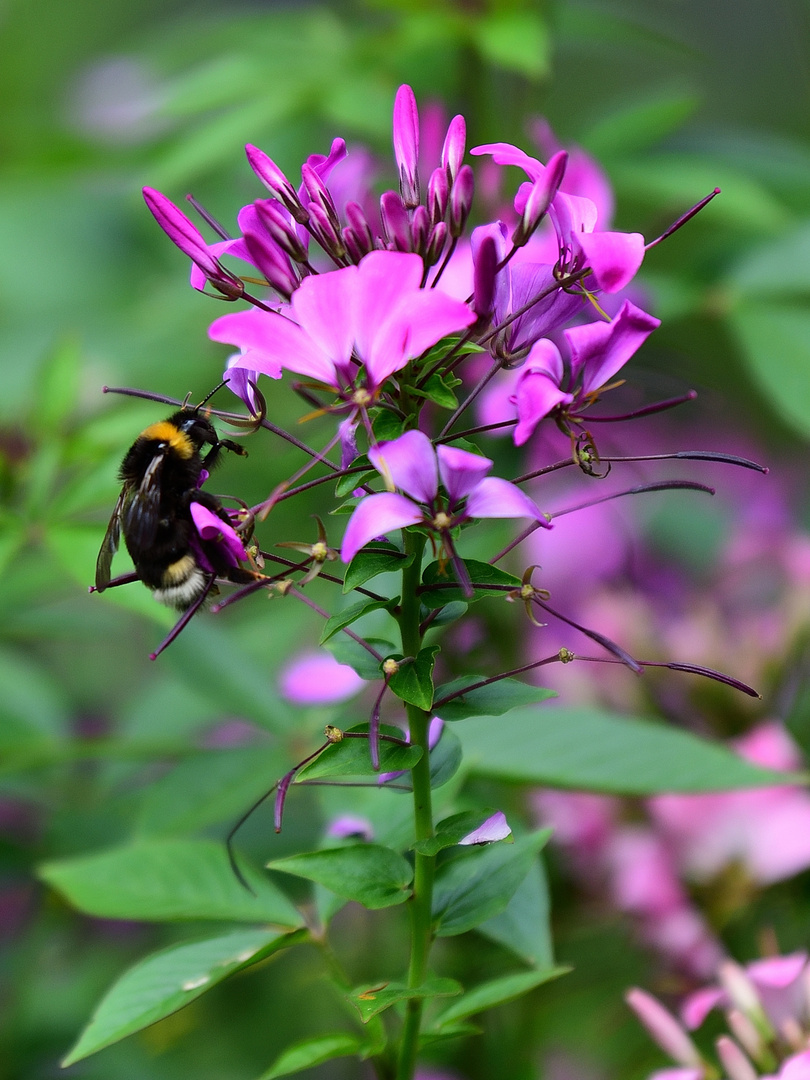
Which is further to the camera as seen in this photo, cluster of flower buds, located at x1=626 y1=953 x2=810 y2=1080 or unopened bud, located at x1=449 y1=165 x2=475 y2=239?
cluster of flower buds, located at x1=626 y1=953 x2=810 y2=1080

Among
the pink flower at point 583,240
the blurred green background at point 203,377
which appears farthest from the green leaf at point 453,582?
the blurred green background at point 203,377

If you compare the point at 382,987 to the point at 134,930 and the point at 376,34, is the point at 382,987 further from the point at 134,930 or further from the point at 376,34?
the point at 376,34

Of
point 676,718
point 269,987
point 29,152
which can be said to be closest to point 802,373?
point 676,718

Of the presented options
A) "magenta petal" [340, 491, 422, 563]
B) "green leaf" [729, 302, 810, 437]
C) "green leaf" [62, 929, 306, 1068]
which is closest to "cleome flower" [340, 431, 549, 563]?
"magenta petal" [340, 491, 422, 563]

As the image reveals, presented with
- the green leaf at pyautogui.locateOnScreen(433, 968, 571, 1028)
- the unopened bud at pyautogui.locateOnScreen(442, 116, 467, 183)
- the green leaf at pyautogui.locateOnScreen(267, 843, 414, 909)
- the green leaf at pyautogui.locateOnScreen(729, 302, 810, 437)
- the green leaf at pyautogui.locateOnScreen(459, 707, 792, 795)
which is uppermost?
the unopened bud at pyautogui.locateOnScreen(442, 116, 467, 183)

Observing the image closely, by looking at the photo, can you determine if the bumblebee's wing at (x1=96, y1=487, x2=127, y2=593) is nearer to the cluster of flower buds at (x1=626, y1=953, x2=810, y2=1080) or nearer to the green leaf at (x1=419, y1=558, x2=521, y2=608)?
the green leaf at (x1=419, y1=558, x2=521, y2=608)

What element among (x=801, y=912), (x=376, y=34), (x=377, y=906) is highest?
(x=376, y=34)

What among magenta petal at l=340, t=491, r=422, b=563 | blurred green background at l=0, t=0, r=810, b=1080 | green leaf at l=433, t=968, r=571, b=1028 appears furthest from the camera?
blurred green background at l=0, t=0, r=810, b=1080
